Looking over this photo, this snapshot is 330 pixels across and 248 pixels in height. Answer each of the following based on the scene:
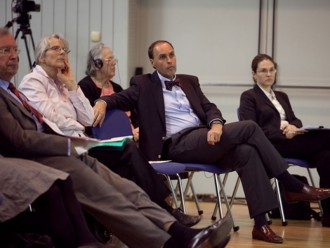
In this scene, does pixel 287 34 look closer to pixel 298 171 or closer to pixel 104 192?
pixel 298 171

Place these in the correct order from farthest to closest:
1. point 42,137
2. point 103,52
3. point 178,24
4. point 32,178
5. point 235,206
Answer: point 178,24
point 235,206
point 103,52
point 42,137
point 32,178

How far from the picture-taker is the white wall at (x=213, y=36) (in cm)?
651

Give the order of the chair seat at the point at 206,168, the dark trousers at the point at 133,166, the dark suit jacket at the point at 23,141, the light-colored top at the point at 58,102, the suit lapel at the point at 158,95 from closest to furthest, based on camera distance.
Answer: the dark suit jacket at the point at 23,141, the dark trousers at the point at 133,166, the light-colored top at the point at 58,102, the chair seat at the point at 206,168, the suit lapel at the point at 158,95

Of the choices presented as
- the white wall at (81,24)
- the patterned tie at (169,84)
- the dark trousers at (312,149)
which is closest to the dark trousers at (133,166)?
the patterned tie at (169,84)

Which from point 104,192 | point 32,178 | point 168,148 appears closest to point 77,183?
point 104,192

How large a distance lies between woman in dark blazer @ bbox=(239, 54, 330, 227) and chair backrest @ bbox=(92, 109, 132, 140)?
1.20 meters

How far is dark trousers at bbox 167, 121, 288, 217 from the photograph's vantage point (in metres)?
4.29

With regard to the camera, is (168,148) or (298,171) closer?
(168,148)

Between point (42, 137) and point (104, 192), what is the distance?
0.37 meters

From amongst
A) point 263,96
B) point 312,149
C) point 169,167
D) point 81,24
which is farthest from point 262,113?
point 81,24

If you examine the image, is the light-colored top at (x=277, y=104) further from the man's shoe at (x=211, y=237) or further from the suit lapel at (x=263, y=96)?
the man's shoe at (x=211, y=237)

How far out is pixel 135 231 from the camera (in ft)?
10.6

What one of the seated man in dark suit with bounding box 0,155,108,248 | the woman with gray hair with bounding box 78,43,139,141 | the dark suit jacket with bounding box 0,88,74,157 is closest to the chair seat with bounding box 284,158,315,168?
the woman with gray hair with bounding box 78,43,139,141

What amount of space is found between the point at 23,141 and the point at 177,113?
69.2 inches
